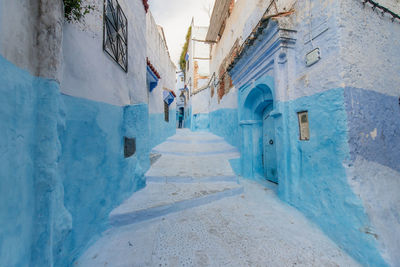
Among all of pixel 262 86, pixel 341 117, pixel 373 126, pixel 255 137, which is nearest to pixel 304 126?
pixel 341 117

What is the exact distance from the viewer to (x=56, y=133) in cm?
128

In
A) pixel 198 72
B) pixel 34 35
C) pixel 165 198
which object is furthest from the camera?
pixel 198 72

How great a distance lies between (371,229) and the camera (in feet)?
5.50

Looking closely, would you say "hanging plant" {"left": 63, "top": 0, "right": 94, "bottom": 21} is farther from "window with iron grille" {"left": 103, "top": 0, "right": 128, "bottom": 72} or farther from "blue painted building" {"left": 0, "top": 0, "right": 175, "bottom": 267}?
"window with iron grille" {"left": 103, "top": 0, "right": 128, "bottom": 72}

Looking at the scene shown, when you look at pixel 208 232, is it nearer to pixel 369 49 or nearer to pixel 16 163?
→ pixel 16 163

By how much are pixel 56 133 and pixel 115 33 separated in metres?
2.11

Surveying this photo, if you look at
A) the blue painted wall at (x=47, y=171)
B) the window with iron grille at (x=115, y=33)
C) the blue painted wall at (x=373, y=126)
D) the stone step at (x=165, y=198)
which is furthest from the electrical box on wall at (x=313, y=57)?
the blue painted wall at (x=47, y=171)

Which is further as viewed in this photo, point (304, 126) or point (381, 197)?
point (304, 126)

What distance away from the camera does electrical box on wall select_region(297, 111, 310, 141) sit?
2.48 metres

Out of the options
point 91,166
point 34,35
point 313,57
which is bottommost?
point 91,166

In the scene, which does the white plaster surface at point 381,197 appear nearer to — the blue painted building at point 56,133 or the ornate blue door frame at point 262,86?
the ornate blue door frame at point 262,86

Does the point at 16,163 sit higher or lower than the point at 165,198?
higher

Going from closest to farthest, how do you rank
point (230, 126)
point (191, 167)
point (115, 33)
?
1. point (115, 33)
2. point (191, 167)
3. point (230, 126)

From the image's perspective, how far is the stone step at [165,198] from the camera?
7.48ft
